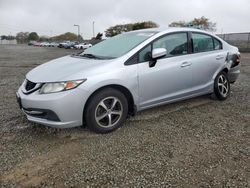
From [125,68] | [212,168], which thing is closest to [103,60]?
[125,68]

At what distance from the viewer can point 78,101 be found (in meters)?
3.39

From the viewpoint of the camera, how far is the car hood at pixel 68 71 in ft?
→ 11.3

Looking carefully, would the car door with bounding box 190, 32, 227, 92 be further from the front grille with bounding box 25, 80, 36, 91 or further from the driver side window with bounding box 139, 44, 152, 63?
the front grille with bounding box 25, 80, 36, 91

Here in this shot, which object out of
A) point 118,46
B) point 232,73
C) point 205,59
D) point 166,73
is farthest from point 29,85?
point 232,73

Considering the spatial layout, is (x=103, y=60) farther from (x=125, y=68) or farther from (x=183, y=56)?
(x=183, y=56)

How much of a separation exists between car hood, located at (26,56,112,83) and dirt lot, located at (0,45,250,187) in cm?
81

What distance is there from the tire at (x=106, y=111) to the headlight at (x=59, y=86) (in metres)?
0.30

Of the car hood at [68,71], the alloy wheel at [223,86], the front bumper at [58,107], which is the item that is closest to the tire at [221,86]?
the alloy wheel at [223,86]

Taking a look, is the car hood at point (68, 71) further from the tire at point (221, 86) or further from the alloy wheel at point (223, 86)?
the alloy wheel at point (223, 86)

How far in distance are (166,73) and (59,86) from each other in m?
1.68

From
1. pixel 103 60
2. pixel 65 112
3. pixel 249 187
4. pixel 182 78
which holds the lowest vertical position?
pixel 249 187

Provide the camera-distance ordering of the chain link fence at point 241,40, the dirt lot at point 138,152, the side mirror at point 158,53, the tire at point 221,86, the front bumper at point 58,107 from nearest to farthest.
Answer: the dirt lot at point 138,152 → the front bumper at point 58,107 → the side mirror at point 158,53 → the tire at point 221,86 → the chain link fence at point 241,40

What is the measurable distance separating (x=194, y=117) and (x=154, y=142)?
1213 mm

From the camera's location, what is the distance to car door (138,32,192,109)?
395 cm
